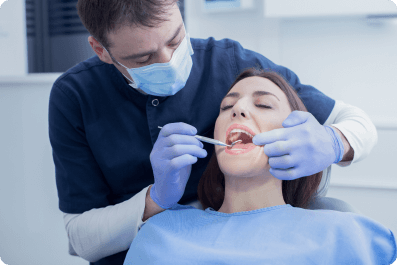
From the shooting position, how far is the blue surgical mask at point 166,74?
1.07 m

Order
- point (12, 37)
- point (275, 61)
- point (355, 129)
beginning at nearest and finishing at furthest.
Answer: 1. point (355, 129)
2. point (275, 61)
3. point (12, 37)

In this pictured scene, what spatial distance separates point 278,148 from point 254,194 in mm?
218

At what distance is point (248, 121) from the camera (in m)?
1.08

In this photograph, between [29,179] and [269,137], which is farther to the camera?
[29,179]

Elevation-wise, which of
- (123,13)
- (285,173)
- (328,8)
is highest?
(328,8)

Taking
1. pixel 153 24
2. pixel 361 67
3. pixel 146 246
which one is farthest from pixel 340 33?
pixel 146 246

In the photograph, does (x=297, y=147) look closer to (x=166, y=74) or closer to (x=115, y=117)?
(x=166, y=74)

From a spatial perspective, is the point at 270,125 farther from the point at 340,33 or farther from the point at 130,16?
the point at 340,33

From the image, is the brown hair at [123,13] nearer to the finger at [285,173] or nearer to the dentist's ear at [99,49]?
the dentist's ear at [99,49]

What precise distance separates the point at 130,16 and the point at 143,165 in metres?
0.57

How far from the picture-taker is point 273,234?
962 mm

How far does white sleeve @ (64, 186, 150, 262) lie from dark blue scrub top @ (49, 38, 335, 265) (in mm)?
96

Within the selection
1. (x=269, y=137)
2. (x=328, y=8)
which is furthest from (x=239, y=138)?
(x=328, y=8)

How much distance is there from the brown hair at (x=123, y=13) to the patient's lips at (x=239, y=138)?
405 millimetres
